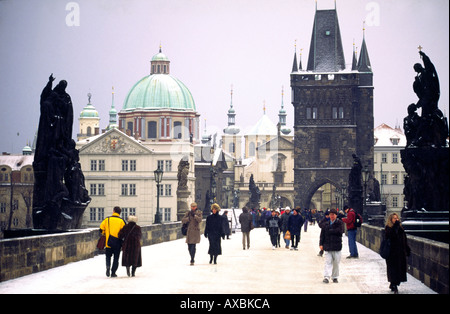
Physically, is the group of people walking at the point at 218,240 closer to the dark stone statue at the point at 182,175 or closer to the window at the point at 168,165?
the dark stone statue at the point at 182,175

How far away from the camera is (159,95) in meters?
111

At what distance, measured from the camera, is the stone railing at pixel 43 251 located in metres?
14.9

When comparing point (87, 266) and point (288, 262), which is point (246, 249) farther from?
point (87, 266)

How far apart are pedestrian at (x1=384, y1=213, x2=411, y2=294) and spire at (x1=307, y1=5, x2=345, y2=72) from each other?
7702 centimetres

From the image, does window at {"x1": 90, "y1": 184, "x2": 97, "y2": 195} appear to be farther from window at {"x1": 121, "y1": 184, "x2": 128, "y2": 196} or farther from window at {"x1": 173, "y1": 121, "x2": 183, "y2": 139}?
window at {"x1": 173, "y1": 121, "x2": 183, "y2": 139}

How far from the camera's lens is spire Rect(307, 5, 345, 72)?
89812mm

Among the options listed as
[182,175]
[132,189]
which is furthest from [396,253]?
[132,189]

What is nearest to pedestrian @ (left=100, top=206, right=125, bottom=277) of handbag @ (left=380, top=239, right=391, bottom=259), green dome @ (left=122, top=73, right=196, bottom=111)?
handbag @ (left=380, top=239, right=391, bottom=259)

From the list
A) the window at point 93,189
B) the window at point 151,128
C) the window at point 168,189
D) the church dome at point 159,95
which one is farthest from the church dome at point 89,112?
the window at point 168,189

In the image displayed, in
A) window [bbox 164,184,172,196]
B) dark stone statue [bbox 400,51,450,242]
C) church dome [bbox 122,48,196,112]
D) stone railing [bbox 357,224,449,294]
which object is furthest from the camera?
church dome [bbox 122,48,196,112]

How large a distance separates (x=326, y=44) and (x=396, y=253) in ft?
256

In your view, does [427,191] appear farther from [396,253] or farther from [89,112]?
[89,112]

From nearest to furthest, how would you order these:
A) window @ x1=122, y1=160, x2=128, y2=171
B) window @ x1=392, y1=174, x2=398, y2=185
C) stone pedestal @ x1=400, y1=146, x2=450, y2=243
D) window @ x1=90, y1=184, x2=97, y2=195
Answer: stone pedestal @ x1=400, y1=146, x2=450, y2=243, window @ x1=122, y1=160, x2=128, y2=171, window @ x1=90, y1=184, x2=97, y2=195, window @ x1=392, y1=174, x2=398, y2=185
